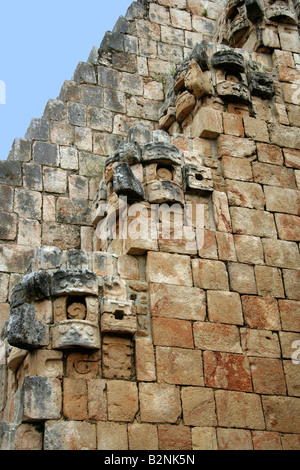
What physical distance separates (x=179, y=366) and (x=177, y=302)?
68 centimetres

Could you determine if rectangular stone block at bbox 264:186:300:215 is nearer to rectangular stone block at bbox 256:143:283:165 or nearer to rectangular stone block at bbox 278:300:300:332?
rectangular stone block at bbox 256:143:283:165

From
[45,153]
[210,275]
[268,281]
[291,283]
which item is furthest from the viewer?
[45,153]

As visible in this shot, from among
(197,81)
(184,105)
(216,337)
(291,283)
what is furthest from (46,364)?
(197,81)

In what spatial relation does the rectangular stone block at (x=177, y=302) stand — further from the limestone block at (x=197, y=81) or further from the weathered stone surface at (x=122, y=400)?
the limestone block at (x=197, y=81)

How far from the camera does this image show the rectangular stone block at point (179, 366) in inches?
289

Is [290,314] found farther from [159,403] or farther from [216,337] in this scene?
[159,403]

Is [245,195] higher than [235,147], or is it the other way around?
Result: [235,147]

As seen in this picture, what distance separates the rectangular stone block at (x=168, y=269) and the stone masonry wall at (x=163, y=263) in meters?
0.02

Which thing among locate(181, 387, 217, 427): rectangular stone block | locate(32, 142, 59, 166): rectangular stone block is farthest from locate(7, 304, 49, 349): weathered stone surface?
locate(32, 142, 59, 166): rectangular stone block

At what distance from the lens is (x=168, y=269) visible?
792 centimetres

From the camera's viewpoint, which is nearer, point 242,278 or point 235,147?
point 242,278

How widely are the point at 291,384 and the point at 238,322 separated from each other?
2.74 feet

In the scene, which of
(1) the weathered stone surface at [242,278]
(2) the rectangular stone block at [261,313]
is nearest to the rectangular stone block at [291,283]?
(2) the rectangular stone block at [261,313]

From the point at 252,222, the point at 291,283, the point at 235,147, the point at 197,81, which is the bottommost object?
the point at 291,283
